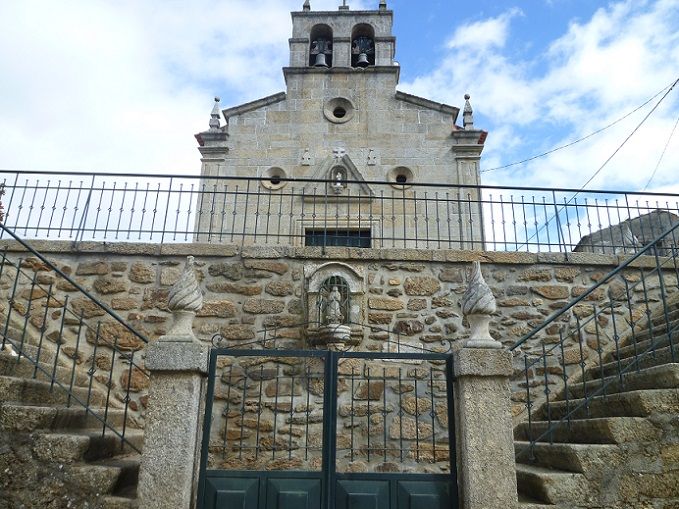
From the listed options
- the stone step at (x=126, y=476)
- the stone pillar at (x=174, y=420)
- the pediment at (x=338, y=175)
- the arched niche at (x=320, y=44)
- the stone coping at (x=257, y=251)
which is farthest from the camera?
the arched niche at (x=320, y=44)

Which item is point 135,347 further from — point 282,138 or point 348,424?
point 282,138

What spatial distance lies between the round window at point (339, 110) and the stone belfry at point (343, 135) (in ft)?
0.07

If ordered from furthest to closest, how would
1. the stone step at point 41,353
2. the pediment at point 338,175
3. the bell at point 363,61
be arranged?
the bell at point 363,61, the pediment at point 338,175, the stone step at point 41,353

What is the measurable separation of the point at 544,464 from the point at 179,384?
3053mm

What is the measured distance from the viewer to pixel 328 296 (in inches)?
245

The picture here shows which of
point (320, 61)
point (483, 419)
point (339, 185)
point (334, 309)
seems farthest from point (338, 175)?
point (483, 419)

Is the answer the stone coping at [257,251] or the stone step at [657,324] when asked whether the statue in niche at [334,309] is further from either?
the stone step at [657,324]

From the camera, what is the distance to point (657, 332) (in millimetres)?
5566

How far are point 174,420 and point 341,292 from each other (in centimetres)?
295

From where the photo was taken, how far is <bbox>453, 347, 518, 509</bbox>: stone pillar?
12.0 feet

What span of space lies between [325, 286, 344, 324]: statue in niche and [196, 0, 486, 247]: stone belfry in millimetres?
4615

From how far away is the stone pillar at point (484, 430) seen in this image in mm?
3662

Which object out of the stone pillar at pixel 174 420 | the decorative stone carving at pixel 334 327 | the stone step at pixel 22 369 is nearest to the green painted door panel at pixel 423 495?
the stone pillar at pixel 174 420

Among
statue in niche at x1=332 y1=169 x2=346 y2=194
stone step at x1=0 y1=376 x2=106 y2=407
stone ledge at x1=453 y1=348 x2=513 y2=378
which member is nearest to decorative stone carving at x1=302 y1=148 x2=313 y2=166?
statue in niche at x1=332 y1=169 x2=346 y2=194
